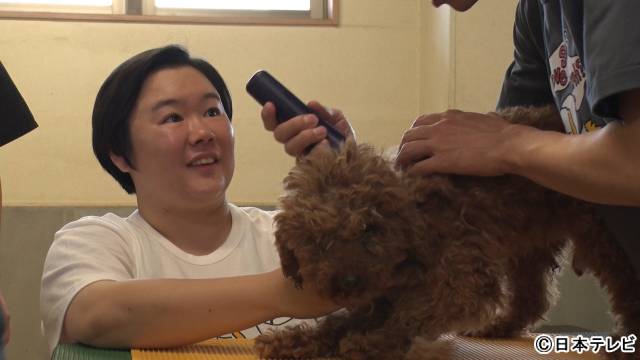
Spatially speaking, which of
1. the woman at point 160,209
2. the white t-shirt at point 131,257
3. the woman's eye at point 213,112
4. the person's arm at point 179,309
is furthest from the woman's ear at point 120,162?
the person's arm at point 179,309

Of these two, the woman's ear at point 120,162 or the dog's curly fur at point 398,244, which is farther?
the woman's ear at point 120,162

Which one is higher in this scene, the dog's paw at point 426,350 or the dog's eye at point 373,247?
the dog's eye at point 373,247

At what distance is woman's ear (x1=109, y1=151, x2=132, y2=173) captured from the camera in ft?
5.12

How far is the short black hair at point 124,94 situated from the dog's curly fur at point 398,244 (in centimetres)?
67

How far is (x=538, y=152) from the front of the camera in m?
0.90

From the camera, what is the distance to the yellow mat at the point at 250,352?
1.06m

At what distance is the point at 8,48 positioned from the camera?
287 cm

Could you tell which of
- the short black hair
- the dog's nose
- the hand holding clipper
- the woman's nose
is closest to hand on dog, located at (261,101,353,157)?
the hand holding clipper

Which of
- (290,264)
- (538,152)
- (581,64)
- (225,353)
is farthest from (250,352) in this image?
(581,64)

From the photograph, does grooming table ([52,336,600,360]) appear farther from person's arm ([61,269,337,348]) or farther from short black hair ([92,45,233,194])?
short black hair ([92,45,233,194])

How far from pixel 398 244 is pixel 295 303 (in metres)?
0.25

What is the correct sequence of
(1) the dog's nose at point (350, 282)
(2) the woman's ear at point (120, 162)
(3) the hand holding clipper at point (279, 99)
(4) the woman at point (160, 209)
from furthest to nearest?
(2) the woman's ear at point (120, 162), (4) the woman at point (160, 209), (3) the hand holding clipper at point (279, 99), (1) the dog's nose at point (350, 282)

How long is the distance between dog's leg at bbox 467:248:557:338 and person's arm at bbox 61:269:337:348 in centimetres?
41

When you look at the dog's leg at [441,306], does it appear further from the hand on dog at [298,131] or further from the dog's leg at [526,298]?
the dog's leg at [526,298]
